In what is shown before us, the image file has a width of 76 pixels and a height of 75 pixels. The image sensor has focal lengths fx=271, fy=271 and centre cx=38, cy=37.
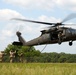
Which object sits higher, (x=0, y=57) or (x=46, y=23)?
(x=46, y=23)

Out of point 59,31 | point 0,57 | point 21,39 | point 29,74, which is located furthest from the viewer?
point 21,39

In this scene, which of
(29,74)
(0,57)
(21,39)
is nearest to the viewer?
(29,74)

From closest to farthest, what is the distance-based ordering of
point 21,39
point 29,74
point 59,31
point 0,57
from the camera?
point 29,74, point 0,57, point 59,31, point 21,39

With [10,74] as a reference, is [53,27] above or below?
above

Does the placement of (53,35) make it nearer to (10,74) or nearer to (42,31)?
(42,31)

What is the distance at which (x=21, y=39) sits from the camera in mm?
54156

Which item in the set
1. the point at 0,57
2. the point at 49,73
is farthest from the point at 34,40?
the point at 49,73

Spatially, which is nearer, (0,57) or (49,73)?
(49,73)

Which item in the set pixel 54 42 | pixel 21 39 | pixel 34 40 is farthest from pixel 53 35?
pixel 21 39

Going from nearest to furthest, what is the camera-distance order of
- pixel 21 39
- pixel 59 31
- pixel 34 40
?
pixel 59 31 → pixel 34 40 → pixel 21 39

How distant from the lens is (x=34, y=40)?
42.2 metres

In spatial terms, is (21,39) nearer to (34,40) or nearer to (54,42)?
(34,40)

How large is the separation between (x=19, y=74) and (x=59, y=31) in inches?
1104

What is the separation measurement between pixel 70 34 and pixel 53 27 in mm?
3323
